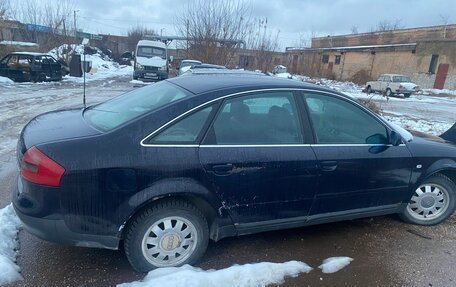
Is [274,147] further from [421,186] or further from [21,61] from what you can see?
[21,61]

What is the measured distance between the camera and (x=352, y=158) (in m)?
3.14

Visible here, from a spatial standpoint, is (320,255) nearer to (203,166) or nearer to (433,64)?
(203,166)

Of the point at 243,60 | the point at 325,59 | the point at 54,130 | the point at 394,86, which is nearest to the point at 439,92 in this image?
the point at 394,86

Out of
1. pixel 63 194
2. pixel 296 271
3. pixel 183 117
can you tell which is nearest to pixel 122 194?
pixel 63 194

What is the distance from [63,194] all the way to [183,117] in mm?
1068

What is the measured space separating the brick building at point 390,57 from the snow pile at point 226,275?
3458cm

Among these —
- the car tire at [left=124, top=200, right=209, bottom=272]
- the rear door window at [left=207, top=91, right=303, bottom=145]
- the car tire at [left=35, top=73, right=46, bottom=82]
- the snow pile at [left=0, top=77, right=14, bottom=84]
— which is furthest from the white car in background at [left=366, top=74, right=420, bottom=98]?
the car tire at [left=124, top=200, right=209, bottom=272]

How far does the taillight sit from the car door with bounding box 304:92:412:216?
2159 millimetres

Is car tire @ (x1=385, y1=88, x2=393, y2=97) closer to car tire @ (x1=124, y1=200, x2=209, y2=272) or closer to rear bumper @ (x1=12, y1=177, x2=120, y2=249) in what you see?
car tire @ (x1=124, y1=200, x2=209, y2=272)

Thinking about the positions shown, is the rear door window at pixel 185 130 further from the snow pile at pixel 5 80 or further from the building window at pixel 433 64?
the building window at pixel 433 64

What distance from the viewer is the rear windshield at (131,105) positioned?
2791 millimetres

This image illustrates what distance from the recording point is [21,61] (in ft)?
58.5

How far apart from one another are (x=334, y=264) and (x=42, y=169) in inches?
104

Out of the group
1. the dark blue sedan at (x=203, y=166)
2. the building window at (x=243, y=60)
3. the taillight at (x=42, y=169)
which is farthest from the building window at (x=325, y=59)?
the taillight at (x=42, y=169)
